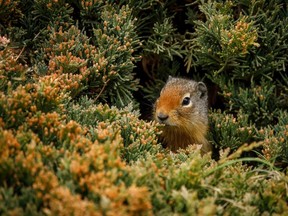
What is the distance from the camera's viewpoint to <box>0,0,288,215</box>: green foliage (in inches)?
107

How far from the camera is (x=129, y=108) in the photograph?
14.2ft

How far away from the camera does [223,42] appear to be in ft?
15.3

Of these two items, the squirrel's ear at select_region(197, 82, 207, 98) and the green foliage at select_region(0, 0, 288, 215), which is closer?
the green foliage at select_region(0, 0, 288, 215)

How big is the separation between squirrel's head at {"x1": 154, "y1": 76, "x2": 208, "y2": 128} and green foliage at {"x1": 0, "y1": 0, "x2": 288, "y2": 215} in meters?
0.22

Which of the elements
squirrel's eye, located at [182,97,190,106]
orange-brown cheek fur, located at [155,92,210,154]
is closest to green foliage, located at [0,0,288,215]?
orange-brown cheek fur, located at [155,92,210,154]

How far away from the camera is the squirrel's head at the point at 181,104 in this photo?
16.2ft

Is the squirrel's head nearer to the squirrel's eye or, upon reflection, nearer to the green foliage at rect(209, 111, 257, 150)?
the squirrel's eye

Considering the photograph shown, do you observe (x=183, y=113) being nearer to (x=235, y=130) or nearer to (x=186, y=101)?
(x=186, y=101)

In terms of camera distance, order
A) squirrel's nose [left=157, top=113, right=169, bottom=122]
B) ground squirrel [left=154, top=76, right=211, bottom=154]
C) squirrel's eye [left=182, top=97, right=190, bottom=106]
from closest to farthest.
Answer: squirrel's nose [left=157, top=113, right=169, bottom=122]
ground squirrel [left=154, top=76, right=211, bottom=154]
squirrel's eye [left=182, top=97, right=190, bottom=106]

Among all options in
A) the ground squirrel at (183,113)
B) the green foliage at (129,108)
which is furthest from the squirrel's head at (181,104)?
the green foliage at (129,108)

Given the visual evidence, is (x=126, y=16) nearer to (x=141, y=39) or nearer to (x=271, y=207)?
(x=141, y=39)

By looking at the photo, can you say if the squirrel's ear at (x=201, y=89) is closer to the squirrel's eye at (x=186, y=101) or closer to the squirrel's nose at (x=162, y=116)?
the squirrel's eye at (x=186, y=101)

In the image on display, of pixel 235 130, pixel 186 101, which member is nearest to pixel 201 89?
pixel 186 101

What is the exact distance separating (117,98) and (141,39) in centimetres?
103
